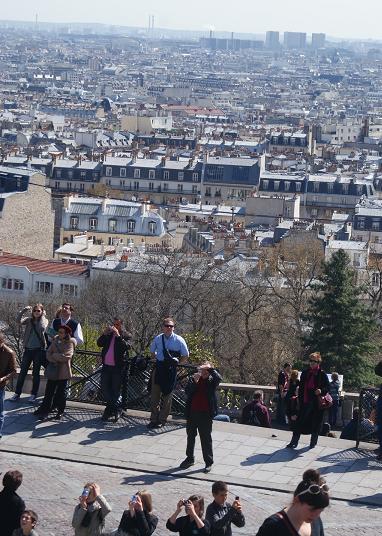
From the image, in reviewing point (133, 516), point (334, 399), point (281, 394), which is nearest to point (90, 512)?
point (133, 516)

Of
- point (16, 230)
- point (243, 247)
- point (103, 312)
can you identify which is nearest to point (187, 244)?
point (243, 247)

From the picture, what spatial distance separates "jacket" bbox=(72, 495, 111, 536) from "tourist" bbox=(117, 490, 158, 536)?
0.18m

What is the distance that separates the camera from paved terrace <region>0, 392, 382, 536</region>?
1416 cm

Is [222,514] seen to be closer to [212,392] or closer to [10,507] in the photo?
[10,507]

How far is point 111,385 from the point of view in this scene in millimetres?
16578

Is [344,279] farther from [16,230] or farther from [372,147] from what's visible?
[372,147]

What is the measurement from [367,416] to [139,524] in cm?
499

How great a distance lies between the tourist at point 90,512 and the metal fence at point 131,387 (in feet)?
14.1

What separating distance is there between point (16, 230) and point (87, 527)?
46.8 m

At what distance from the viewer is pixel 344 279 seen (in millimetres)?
32188

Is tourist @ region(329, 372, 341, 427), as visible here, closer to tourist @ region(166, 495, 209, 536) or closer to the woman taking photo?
the woman taking photo

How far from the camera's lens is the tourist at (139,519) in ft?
39.4

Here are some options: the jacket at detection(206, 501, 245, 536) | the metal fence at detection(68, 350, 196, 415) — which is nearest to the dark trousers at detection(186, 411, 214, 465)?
the metal fence at detection(68, 350, 196, 415)

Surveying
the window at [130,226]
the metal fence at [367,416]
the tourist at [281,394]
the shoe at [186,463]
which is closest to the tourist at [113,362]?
the shoe at [186,463]
